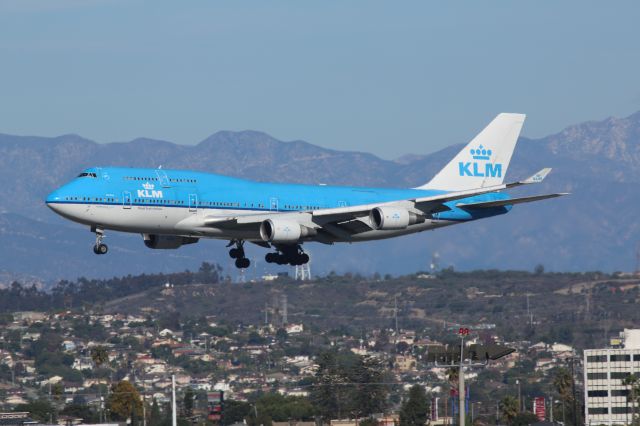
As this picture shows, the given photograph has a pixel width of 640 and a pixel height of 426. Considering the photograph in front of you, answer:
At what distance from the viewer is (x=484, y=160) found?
99875 millimetres

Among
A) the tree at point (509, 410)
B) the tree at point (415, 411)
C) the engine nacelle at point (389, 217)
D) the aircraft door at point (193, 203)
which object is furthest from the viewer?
the tree at point (509, 410)

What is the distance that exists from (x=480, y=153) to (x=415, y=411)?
70.4 metres

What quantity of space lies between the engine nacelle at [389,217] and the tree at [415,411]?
77826 millimetres

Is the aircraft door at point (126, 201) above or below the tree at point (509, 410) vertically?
→ above

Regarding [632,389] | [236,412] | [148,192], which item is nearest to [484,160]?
[148,192]

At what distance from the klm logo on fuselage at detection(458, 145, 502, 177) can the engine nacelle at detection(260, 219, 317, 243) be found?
1975cm

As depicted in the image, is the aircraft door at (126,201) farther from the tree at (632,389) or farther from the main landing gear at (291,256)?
the tree at (632,389)

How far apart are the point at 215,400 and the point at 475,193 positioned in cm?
10449

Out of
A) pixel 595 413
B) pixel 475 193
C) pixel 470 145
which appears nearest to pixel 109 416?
pixel 595 413

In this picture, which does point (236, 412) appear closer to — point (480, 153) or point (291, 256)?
point (480, 153)

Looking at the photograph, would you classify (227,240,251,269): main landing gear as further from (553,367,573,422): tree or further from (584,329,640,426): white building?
(553,367,573,422): tree

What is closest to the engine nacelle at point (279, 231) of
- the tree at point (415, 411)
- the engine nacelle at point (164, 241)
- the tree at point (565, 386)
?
the engine nacelle at point (164, 241)

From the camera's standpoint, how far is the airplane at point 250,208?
259 ft

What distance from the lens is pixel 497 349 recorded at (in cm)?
7512
